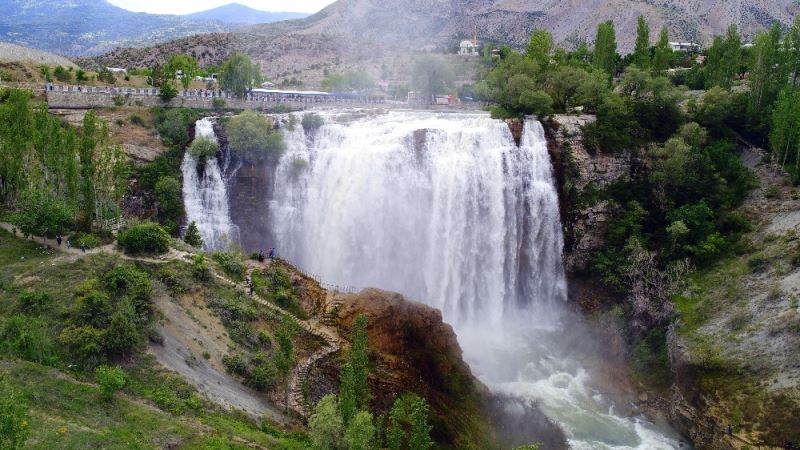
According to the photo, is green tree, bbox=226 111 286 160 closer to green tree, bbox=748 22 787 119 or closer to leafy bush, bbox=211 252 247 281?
leafy bush, bbox=211 252 247 281

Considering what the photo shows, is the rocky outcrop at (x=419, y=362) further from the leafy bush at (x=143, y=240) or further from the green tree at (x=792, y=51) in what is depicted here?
the green tree at (x=792, y=51)

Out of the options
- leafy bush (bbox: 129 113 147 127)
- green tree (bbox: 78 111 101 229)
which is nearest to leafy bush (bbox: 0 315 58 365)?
green tree (bbox: 78 111 101 229)

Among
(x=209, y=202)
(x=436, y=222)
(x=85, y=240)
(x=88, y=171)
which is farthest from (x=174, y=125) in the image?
(x=436, y=222)

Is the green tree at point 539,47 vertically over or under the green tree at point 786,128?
over

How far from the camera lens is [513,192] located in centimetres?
4800

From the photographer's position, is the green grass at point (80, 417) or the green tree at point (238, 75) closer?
the green grass at point (80, 417)

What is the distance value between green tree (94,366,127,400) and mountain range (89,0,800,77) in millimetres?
104610

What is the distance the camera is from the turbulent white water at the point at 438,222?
1812 inches

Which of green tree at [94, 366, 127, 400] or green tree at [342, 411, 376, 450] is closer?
green tree at [342, 411, 376, 450]

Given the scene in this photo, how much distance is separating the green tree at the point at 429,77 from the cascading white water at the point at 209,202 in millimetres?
33341

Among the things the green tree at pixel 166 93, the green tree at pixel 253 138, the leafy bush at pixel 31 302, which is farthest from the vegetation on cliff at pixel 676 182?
the leafy bush at pixel 31 302

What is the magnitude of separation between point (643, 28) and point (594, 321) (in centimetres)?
4040

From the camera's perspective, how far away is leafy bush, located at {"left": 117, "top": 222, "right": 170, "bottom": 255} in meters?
34.3

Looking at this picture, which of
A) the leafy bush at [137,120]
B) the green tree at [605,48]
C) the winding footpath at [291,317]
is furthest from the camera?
the green tree at [605,48]
